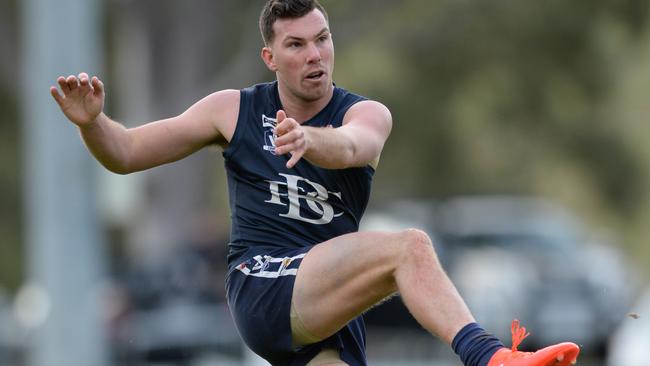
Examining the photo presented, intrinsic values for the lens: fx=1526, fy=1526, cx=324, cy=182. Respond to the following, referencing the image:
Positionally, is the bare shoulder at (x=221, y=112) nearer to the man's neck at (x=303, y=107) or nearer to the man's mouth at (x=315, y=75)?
the man's neck at (x=303, y=107)

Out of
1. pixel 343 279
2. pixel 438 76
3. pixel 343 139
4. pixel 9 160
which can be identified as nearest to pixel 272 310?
pixel 343 279

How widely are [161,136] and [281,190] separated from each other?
2.08 ft

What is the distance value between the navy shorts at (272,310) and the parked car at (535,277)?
34.9ft

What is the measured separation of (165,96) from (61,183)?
10.7 metres

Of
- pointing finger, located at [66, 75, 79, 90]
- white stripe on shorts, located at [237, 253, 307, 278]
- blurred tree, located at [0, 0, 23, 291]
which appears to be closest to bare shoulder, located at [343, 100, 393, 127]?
white stripe on shorts, located at [237, 253, 307, 278]

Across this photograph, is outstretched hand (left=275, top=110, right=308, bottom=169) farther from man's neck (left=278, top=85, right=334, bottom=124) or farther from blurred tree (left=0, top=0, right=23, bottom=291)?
blurred tree (left=0, top=0, right=23, bottom=291)

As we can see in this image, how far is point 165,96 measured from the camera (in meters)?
24.6

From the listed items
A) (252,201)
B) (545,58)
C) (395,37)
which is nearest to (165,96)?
(395,37)

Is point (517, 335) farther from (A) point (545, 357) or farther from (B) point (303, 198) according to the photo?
(B) point (303, 198)

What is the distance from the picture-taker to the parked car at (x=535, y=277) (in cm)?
1836

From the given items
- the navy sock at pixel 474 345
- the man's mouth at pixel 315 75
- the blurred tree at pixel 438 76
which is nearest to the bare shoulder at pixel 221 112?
the man's mouth at pixel 315 75

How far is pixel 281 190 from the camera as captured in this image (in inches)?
275

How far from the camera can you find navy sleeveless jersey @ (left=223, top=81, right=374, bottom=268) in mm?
6965

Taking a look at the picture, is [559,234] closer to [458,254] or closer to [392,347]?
[458,254]
